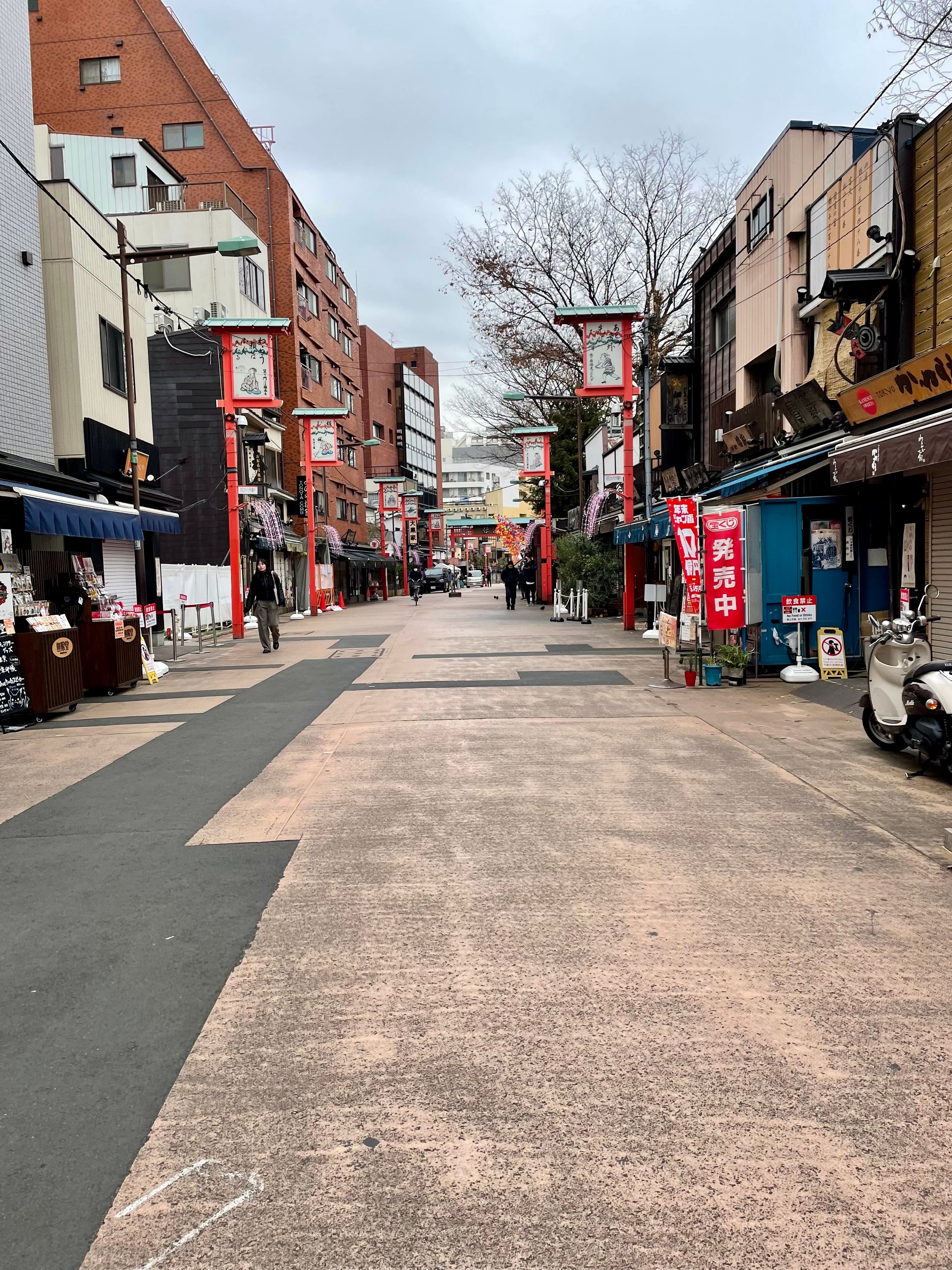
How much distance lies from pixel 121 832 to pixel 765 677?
9515 mm

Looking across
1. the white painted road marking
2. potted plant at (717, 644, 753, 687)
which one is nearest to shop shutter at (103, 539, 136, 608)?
potted plant at (717, 644, 753, 687)

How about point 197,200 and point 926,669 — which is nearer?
point 926,669

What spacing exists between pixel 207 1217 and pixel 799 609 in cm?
1121

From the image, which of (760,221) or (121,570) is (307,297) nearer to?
(121,570)

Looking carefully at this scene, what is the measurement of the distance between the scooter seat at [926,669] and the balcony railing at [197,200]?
111 ft

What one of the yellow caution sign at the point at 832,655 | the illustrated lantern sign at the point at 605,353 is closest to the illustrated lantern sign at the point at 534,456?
the illustrated lantern sign at the point at 605,353

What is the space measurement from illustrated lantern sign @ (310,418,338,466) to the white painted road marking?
36.0 m

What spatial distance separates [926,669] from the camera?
7.17 metres

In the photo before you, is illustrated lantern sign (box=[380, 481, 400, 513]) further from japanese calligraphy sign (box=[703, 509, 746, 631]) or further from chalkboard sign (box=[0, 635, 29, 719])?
chalkboard sign (box=[0, 635, 29, 719])

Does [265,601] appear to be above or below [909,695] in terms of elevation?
above

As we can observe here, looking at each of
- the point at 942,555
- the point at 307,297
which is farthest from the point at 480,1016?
the point at 307,297

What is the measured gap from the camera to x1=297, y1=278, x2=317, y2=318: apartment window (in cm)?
4550

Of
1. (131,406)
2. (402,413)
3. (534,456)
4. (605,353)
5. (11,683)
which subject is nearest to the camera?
(11,683)

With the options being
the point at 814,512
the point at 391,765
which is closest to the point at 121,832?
the point at 391,765
